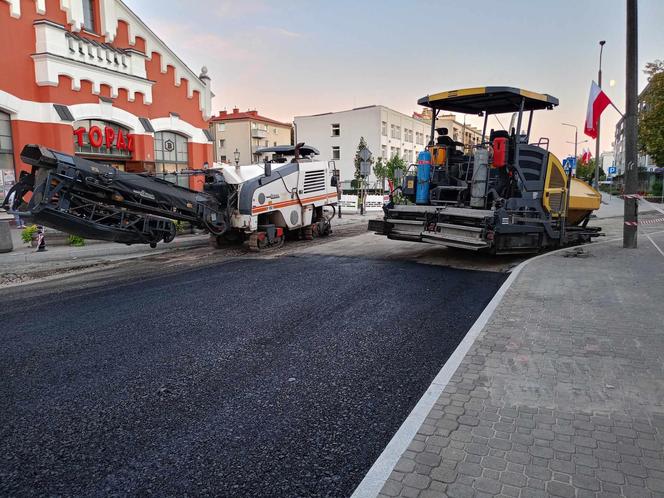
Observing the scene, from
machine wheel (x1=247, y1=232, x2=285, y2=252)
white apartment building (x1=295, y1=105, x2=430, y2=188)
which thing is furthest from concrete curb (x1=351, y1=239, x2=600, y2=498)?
white apartment building (x1=295, y1=105, x2=430, y2=188)

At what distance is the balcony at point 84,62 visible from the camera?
16000mm

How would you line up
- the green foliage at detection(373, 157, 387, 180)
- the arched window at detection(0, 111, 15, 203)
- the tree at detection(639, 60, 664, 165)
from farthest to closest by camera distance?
the green foliage at detection(373, 157, 387, 180) < the tree at detection(639, 60, 664, 165) < the arched window at detection(0, 111, 15, 203)

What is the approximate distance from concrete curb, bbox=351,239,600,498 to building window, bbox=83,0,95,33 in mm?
19080

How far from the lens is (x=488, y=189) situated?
9.55 metres

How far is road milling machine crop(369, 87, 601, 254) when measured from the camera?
909 cm

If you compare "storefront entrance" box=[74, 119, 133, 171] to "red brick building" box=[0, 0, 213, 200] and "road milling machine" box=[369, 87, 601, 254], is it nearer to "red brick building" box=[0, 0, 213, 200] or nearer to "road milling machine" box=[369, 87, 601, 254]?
"red brick building" box=[0, 0, 213, 200]

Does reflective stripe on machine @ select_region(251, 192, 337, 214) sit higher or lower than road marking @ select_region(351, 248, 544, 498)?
higher

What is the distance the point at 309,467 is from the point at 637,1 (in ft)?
42.2

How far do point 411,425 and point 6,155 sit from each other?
17266 millimetres

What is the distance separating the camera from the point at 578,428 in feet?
10.6

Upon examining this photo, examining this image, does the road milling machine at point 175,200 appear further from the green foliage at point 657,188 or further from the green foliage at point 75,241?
the green foliage at point 657,188

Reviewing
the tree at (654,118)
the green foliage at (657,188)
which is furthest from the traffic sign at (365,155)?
the green foliage at (657,188)

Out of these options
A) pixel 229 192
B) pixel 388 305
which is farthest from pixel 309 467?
pixel 229 192

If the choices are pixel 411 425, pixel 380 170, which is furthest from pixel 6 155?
pixel 380 170
